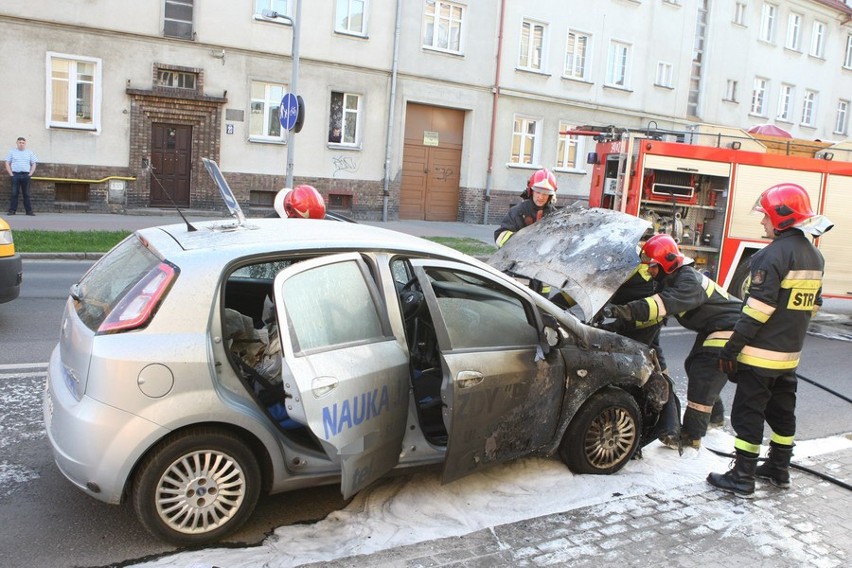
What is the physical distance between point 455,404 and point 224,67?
60.4 feet

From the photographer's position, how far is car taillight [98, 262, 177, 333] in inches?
136

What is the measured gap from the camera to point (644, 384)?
4871 millimetres

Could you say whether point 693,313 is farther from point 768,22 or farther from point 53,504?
point 768,22

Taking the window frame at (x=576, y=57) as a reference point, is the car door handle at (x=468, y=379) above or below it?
below

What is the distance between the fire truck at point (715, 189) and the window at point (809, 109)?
28572 mm

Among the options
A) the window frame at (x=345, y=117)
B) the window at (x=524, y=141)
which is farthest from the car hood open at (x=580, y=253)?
the window at (x=524, y=141)

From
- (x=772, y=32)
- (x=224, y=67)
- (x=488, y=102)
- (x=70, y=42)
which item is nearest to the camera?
(x=70, y=42)

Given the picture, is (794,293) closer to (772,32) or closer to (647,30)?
(647,30)

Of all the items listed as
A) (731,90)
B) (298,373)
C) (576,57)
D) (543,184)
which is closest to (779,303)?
(298,373)

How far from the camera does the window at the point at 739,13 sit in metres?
32.0

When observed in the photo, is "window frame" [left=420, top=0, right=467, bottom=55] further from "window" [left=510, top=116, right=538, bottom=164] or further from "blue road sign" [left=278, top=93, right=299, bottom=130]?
"blue road sign" [left=278, top=93, right=299, bottom=130]

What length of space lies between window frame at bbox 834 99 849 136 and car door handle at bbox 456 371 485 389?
1599 inches

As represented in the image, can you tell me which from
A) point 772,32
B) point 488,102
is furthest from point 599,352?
point 772,32

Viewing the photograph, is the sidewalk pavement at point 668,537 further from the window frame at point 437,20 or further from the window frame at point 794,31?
the window frame at point 794,31
